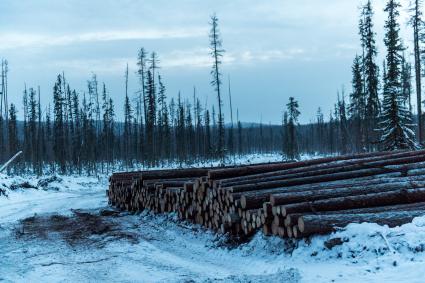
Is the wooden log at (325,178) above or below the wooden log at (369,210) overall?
above

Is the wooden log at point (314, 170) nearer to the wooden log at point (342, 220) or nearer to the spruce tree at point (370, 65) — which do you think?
the wooden log at point (342, 220)

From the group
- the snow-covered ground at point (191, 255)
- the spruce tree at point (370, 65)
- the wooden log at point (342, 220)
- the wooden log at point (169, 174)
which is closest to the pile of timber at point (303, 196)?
the wooden log at point (342, 220)

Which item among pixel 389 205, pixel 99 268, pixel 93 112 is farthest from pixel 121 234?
pixel 93 112

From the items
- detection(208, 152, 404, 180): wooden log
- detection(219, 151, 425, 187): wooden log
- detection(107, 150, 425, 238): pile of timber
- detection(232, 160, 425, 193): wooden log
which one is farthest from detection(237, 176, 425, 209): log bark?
detection(208, 152, 404, 180): wooden log

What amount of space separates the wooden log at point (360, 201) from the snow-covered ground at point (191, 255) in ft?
2.11

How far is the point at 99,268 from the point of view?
796 centimetres

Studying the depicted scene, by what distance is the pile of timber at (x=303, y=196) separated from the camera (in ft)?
25.2

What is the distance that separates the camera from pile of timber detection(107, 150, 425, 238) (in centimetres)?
770

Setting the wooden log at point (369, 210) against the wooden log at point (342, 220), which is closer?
the wooden log at point (342, 220)

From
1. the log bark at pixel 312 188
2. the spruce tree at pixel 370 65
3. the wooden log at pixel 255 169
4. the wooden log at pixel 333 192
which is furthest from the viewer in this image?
the spruce tree at pixel 370 65

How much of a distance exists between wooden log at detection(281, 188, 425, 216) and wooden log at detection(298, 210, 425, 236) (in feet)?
1.66

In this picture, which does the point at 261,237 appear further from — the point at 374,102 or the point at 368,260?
the point at 374,102

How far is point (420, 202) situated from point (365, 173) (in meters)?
2.12

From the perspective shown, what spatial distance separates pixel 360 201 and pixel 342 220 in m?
0.97
